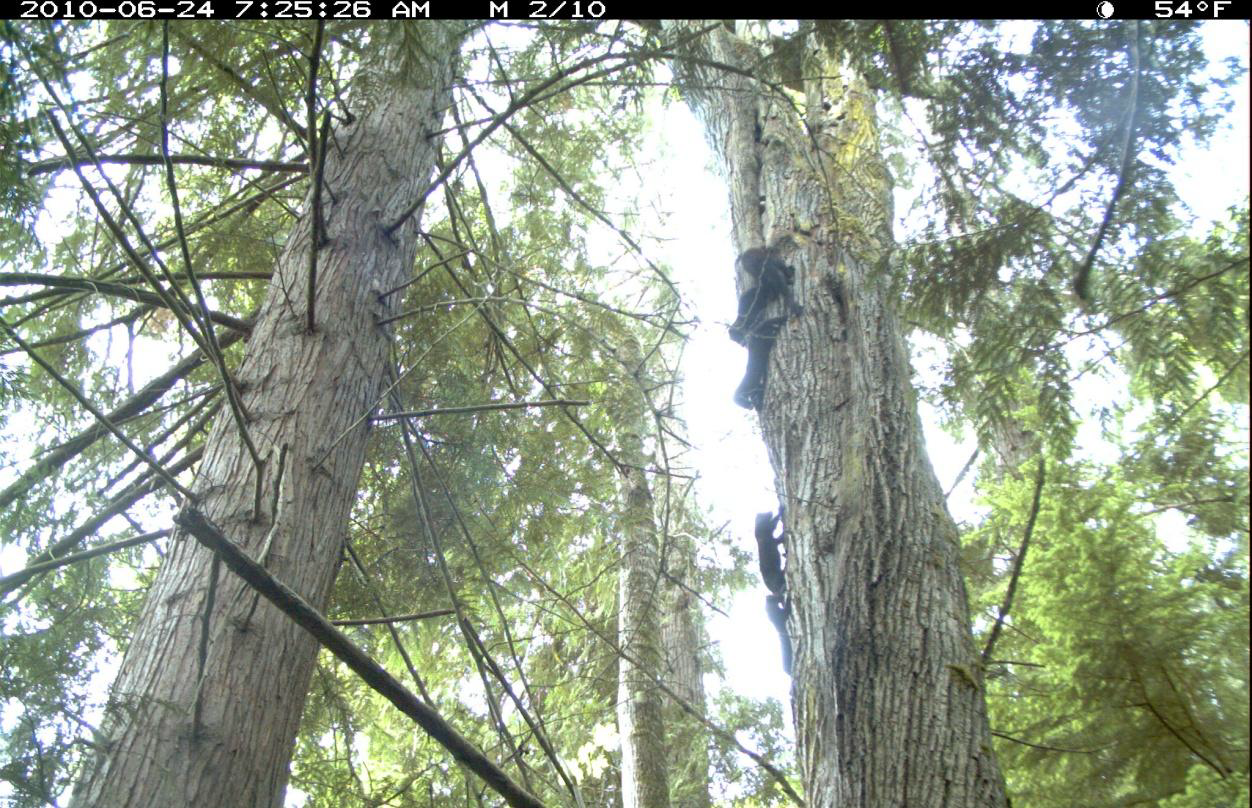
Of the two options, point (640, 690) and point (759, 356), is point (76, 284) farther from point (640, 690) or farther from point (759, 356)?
point (640, 690)

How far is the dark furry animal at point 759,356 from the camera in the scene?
358 centimetres

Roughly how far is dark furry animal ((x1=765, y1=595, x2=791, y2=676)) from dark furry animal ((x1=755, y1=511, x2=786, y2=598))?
4cm

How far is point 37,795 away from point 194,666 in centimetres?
44

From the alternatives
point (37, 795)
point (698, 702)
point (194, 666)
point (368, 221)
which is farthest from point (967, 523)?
point (37, 795)

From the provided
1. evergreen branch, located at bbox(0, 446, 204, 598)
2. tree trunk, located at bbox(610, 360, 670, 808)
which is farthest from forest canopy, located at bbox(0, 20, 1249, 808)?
tree trunk, located at bbox(610, 360, 670, 808)

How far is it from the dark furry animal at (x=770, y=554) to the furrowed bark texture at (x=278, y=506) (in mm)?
1506

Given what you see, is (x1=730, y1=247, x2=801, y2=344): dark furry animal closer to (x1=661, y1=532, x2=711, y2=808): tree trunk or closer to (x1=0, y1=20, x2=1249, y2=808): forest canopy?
(x1=0, y1=20, x2=1249, y2=808): forest canopy

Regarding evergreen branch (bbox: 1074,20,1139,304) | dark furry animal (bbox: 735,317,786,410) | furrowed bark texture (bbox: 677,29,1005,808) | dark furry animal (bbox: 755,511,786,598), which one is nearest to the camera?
evergreen branch (bbox: 1074,20,1139,304)

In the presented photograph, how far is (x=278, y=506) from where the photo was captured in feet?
8.02

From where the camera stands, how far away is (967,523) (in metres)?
6.32

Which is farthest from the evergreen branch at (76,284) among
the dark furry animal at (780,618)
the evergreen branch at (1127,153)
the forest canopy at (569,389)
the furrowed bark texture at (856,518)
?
the evergreen branch at (1127,153)

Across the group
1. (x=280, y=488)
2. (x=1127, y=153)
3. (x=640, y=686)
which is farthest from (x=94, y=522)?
(x=640, y=686)

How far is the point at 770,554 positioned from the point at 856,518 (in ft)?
1.72

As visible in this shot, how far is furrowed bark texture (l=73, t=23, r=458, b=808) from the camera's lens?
2.20 metres
